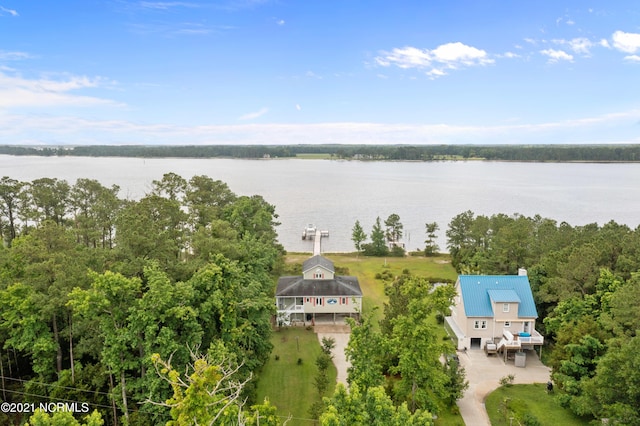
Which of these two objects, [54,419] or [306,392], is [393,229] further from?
[54,419]

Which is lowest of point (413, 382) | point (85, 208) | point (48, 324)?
point (413, 382)

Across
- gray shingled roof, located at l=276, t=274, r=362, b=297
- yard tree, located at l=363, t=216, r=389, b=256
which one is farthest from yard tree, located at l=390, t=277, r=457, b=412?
yard tree, located at l=363, t=216, r=389, b=256

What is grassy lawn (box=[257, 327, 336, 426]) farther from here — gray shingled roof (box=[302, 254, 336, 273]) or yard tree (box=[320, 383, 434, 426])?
yard tree (box=[320, 383, 434, 426])

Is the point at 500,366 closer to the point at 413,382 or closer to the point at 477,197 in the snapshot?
the point at 413,382

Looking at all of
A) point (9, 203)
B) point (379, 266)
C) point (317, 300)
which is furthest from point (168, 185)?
point (379, 266)

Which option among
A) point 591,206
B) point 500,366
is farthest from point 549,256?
point 591,206

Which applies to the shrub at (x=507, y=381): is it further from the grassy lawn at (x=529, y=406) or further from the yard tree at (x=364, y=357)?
the yard tree at (x=364, y=357)

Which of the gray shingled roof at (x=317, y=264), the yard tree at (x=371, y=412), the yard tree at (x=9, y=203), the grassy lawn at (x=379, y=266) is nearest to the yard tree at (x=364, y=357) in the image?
the yard tree at (x=371, y=412)
